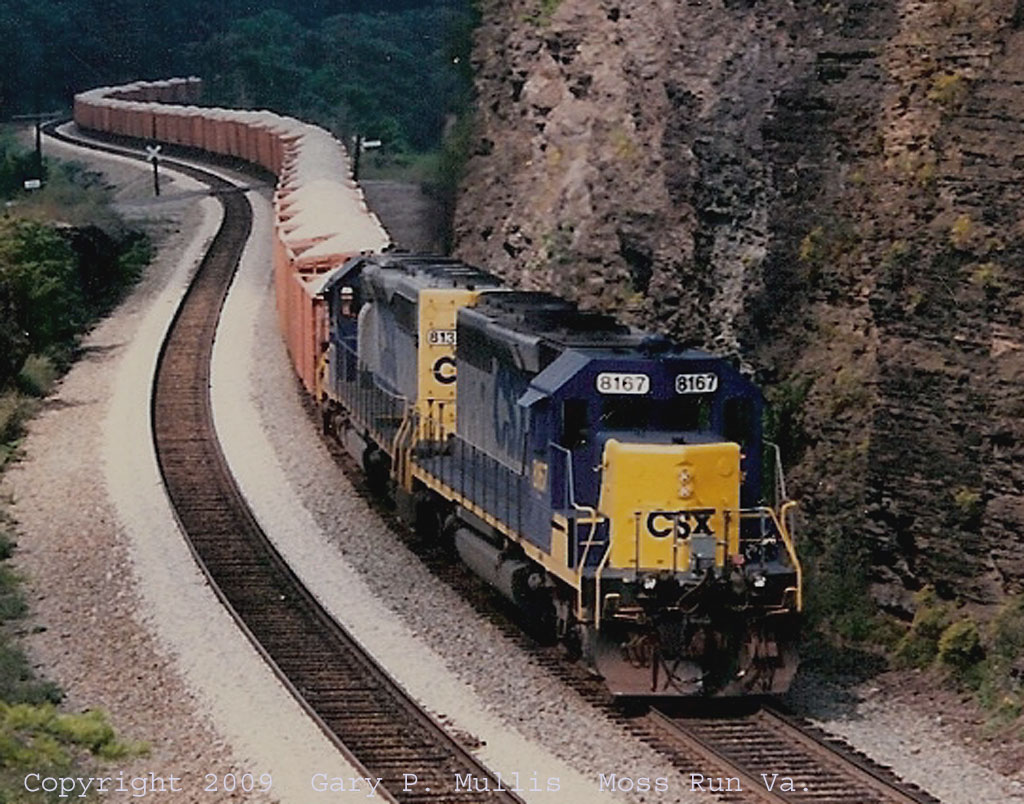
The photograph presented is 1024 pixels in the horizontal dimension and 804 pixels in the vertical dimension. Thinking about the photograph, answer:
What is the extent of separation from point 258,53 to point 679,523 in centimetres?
8253

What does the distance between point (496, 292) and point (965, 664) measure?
686 cm

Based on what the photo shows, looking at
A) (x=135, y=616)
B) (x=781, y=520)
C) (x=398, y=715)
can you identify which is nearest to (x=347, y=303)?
(x=135, y=616)

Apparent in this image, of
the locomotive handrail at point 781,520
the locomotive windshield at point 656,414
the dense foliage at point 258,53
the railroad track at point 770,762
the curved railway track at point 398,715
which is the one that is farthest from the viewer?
the dense foliage at point 258,53

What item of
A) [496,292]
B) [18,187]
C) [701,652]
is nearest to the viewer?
[701,652]

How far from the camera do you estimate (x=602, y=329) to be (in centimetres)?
1811

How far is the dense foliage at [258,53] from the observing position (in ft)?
290

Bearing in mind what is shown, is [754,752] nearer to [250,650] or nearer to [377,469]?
[250,650]

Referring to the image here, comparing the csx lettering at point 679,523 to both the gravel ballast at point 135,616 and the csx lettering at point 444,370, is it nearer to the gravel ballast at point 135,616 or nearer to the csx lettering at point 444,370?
the gravel ballast at point 135,616

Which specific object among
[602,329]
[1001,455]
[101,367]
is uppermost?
[602,329]

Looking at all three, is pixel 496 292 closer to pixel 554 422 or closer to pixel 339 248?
pixel 554 422

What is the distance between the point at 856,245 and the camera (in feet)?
70.8

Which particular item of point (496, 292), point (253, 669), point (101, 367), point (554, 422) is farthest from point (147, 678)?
point (101, 367)

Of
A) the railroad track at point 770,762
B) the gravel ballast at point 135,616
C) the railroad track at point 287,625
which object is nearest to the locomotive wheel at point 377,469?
the railroad track at point 287,625

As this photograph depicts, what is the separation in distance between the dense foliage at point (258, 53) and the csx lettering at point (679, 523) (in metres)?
66.3
